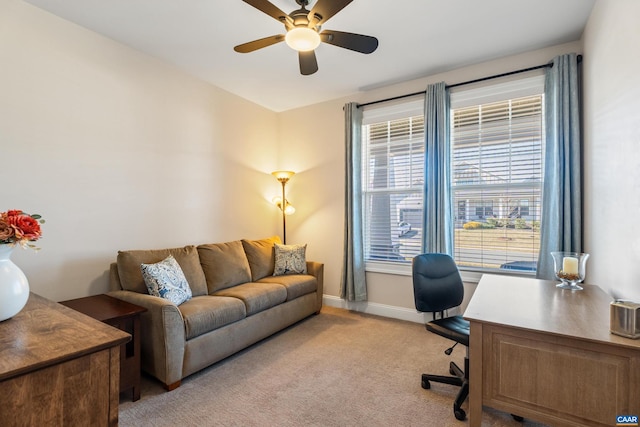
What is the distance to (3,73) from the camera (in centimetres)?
217

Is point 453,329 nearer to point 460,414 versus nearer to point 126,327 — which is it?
point 460,414

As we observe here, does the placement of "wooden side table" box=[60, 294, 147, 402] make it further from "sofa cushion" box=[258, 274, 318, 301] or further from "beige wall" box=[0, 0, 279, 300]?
"sofa cushion" box=[258, 274, 318, 301]

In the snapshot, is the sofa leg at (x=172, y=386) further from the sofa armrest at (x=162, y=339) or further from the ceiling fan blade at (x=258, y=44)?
the ceiling fan blade at (x=258, y=44)

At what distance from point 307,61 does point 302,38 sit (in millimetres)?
412

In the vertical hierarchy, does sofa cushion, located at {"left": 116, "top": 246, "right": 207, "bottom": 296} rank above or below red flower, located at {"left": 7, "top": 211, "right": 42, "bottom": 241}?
below

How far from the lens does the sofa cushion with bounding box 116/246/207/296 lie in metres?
2.58

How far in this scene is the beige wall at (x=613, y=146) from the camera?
1.60m

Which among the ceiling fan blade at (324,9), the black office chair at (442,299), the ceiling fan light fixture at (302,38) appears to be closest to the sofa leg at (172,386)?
the black office chair at (442,299)

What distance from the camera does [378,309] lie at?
3832 millimetres

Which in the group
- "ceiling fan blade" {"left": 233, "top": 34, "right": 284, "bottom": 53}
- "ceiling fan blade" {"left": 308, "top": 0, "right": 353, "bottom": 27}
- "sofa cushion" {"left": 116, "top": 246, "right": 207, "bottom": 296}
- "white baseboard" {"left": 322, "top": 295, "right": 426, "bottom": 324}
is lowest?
"white baseboard" {"left": 322, "top": 295, "right": 426, "bottom": 324}

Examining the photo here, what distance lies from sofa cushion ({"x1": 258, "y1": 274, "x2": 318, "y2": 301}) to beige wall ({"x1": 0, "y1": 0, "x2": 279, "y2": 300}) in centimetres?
93

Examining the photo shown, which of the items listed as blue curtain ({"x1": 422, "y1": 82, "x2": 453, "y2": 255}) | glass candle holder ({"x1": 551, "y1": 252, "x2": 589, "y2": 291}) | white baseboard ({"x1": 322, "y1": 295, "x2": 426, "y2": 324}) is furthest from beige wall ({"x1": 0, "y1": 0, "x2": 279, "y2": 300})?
glass candle holder ({"x1": 551, "y1": 252, "x2": 589, "y2": 291})

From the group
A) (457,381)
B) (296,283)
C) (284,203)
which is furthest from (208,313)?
(284,203)

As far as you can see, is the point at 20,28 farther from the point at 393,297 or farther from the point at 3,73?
the point at 393,297
